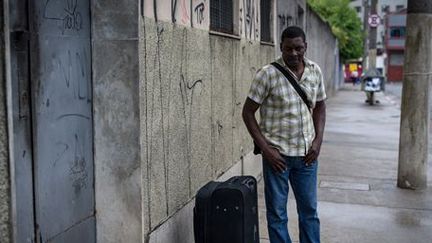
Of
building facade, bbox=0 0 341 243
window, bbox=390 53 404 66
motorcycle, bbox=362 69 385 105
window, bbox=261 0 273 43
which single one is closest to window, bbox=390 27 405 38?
window, bbox=390 53 404 66

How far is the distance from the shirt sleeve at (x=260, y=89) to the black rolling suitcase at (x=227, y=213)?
0.60m

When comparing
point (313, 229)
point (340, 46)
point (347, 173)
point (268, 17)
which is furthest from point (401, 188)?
point (340, 46)

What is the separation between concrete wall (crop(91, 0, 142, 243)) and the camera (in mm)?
3898

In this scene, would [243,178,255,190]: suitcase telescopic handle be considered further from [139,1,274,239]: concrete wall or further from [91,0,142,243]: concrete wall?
[91,0,142,243]: concrete wall

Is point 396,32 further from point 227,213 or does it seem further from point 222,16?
point 227,213

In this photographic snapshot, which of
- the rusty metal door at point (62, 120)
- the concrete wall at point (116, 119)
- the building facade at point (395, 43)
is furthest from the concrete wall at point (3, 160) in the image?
the building facade at point (395, 43)

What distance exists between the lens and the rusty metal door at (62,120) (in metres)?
3.42

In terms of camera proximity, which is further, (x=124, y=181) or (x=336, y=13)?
(x=336, y=13)

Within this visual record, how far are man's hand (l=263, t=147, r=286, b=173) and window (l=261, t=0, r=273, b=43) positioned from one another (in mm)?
4474

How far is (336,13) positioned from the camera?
38094mm

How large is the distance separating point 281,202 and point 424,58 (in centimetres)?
384

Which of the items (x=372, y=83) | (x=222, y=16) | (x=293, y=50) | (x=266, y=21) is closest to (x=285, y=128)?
(x=293, y=50)

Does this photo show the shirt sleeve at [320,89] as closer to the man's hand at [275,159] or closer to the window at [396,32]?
the man's hand at [275,159]

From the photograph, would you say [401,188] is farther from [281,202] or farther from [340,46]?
[340,46]
